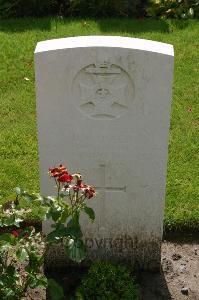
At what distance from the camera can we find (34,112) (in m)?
6.16

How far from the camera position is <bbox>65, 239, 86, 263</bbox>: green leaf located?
3.43 m

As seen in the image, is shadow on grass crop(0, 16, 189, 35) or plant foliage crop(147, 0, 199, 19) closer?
shadow on grass crop(0, 16, 189, 35)

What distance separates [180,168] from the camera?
531 centimetres

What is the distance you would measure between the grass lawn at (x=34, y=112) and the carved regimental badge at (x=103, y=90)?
1.12m

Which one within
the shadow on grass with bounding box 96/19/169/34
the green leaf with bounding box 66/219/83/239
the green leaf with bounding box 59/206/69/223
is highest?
the shadow on grass with bounding box 96/19/169/34

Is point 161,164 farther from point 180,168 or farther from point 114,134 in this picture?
point 180,168

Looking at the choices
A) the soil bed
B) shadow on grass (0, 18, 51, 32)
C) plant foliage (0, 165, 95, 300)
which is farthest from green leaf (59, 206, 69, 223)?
shadow on grass (0, 18, 51, 32)

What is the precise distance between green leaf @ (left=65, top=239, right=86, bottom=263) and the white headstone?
65 cm

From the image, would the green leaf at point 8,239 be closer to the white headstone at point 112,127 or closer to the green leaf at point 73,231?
the green leaf at point 73,231

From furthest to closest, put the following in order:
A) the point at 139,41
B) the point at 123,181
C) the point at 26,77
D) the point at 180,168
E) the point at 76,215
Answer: the point at 26,77 < the point at 180,168 < the point at 123,181 < the point at 139,41 < the point at 76,215

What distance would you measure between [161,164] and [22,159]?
1789 mm

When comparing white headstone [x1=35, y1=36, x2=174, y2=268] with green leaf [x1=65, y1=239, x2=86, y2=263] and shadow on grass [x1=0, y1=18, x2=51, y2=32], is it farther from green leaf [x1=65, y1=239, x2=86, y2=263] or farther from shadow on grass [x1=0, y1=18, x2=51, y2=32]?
shadow on grass [x1=0, y1=18, x2=51, y2=32]

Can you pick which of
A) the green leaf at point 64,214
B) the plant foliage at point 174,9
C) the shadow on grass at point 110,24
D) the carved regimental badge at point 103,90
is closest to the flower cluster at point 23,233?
the green leaf at point 64,214

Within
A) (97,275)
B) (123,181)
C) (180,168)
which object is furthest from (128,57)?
(180,168)
